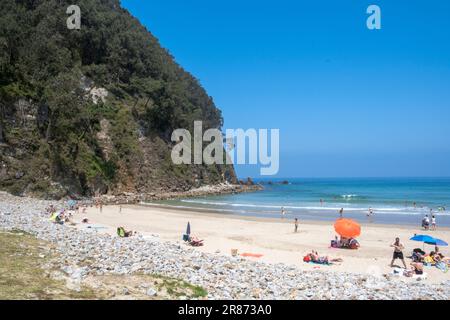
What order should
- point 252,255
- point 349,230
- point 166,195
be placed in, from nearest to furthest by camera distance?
1. point 252,255
2. point 349,230
3. point 166,195

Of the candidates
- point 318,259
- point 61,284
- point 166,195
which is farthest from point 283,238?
point 166,195

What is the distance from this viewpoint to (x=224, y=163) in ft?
311

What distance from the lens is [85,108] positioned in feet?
162

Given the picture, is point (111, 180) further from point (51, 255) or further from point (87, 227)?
point (51, 255)

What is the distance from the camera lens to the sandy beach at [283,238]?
1664 centimetres

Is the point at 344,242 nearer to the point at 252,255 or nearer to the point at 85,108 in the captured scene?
the point at 252,255

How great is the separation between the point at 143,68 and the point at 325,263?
61.9 metres

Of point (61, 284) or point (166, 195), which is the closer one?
point (61, 284)

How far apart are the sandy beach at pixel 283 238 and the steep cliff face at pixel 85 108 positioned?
1042cm

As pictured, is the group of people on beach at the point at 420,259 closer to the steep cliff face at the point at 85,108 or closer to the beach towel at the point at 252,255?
the beach towel at the point at 252,255

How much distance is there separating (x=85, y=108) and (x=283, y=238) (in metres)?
35.6

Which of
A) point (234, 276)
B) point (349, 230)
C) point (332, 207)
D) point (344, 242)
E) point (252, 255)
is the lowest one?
point (332, 207)

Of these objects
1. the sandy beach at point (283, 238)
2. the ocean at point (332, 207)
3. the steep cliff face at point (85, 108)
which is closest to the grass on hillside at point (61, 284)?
the sandy beach at point (283, 238)
